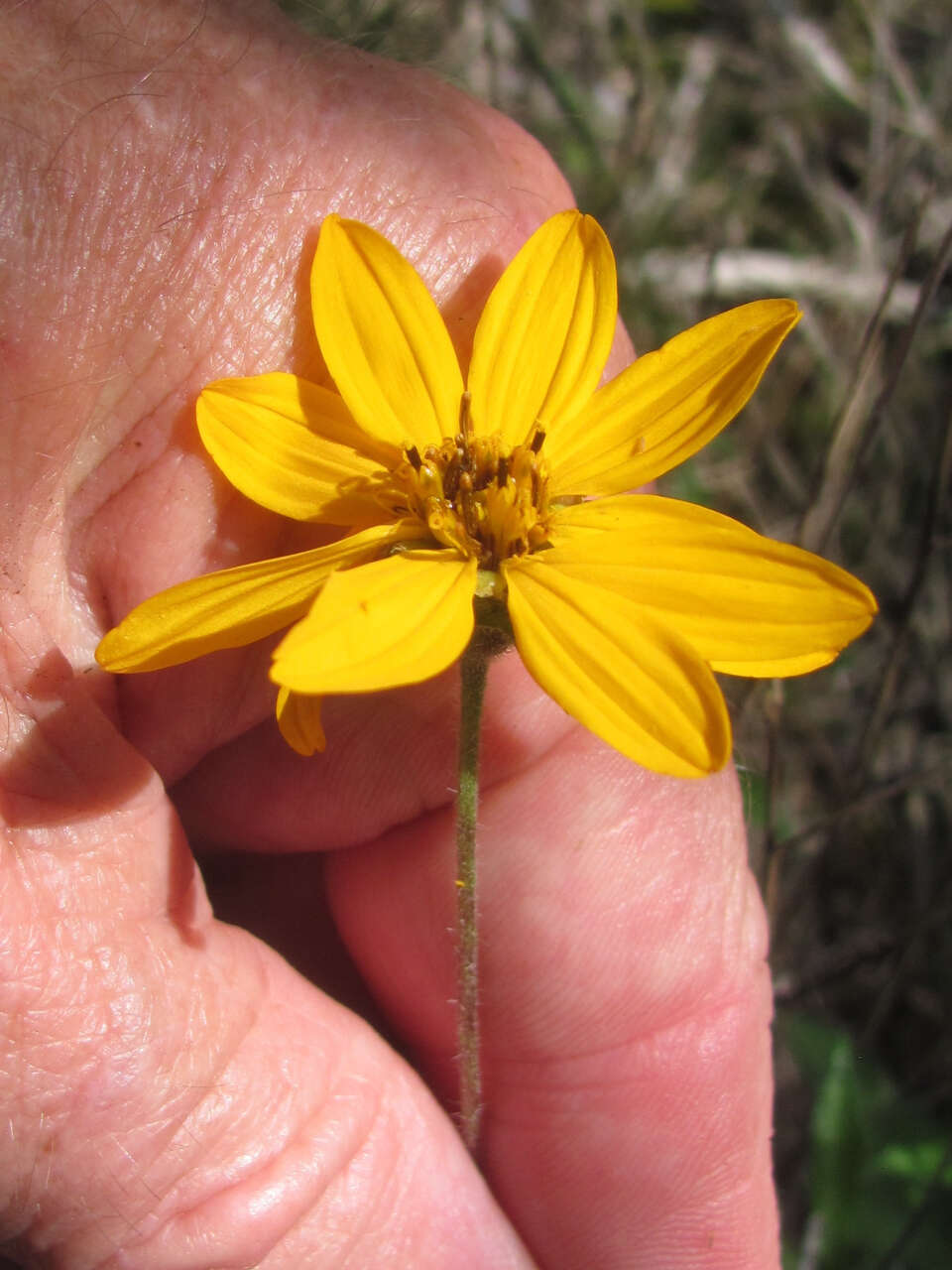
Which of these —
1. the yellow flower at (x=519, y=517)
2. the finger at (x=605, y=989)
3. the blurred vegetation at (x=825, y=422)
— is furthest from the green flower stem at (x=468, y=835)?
the blurred vegetation at (x=825, y=422)

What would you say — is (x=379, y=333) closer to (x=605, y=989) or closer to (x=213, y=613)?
(x=213, y=613)

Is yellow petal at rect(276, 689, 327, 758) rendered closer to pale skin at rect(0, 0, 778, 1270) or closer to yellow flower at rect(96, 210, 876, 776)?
yellow flower at rect(96, 210, 876, 776)

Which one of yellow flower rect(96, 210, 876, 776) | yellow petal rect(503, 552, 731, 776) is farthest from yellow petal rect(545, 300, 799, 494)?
yellow petal rect(503, 552, 731, 776)

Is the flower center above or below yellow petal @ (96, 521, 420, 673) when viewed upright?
below

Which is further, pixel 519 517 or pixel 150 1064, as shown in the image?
pixel 150 1064

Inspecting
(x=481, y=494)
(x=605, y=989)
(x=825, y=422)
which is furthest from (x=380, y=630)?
(x=825, y=422)
